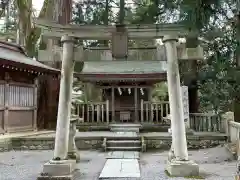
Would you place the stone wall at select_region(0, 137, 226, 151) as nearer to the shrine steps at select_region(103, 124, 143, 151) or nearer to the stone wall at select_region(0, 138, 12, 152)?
the stone wall at select_region(0, 138, 12, 152)

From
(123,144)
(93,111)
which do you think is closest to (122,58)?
(123,144)

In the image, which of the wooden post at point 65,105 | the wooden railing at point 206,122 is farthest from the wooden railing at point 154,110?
the wooden post at point 65,105

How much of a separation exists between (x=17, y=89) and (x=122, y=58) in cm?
706

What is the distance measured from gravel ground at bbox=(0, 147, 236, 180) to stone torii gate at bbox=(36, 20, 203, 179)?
1.51 feet

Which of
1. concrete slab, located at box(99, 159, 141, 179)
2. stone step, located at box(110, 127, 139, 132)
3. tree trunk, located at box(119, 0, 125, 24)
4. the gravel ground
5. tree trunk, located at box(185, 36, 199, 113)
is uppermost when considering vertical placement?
tree trunk, located at box(119, 0, 125, 24)

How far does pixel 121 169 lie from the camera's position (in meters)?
7.20

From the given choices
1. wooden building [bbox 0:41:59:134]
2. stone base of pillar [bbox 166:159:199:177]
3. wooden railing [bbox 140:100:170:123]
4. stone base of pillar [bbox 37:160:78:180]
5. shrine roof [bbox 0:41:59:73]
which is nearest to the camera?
stone base of pillar [bbox 37:160:78:180]

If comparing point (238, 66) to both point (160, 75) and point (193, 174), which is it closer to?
point (160, 75)

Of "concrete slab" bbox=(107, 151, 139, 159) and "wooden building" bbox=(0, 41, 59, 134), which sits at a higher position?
"wooden building" bbox=(0, 41, 59, 134)

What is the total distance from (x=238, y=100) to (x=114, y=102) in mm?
7189

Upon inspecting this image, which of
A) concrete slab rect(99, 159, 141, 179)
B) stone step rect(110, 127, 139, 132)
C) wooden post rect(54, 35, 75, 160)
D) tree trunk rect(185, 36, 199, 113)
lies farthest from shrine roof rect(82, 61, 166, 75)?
wooden post rect(54, 35, 75, 160)

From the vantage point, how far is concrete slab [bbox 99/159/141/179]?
655 cm

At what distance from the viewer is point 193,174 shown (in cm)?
641

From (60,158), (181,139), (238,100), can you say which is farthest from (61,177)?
(238,100)
